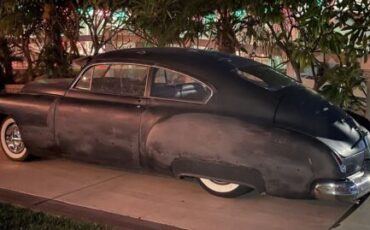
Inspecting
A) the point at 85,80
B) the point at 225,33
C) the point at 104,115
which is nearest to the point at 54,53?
the point at 225,33

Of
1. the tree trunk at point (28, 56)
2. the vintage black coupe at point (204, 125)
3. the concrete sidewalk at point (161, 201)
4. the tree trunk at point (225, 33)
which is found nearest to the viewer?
the vintage black coupe at point (204, 125)

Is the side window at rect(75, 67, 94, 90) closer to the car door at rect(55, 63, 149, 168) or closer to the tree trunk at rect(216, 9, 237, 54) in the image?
the car door at rect(55, 63, 149, 168)

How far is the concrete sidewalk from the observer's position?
5.07m

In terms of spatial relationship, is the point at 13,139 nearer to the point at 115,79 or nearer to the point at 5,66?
the point at 115,79

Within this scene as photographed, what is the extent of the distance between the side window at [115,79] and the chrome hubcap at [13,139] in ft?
3.87

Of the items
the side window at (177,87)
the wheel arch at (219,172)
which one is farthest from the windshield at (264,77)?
the wheel arch at (219,172)

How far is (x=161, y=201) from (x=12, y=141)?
8.12 feet

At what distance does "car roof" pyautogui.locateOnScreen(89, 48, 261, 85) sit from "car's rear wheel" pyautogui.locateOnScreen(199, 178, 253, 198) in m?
1.04

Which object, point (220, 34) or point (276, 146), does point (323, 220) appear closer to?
point (276, 146)

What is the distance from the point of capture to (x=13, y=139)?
275 inches

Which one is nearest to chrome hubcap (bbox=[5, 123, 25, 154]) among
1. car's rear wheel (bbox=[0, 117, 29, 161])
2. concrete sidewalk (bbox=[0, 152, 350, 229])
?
car's rear wheel (bbox=[0, 117, 29, 161])

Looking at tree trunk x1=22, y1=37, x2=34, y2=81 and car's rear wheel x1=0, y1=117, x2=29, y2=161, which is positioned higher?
tree trunk x1=22, y1=37, x2=34, y2=81

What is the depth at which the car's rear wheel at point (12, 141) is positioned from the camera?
690 cm

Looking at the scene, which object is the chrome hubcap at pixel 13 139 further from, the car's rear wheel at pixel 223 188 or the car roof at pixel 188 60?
the car's rear wheel at pixel 223 188
